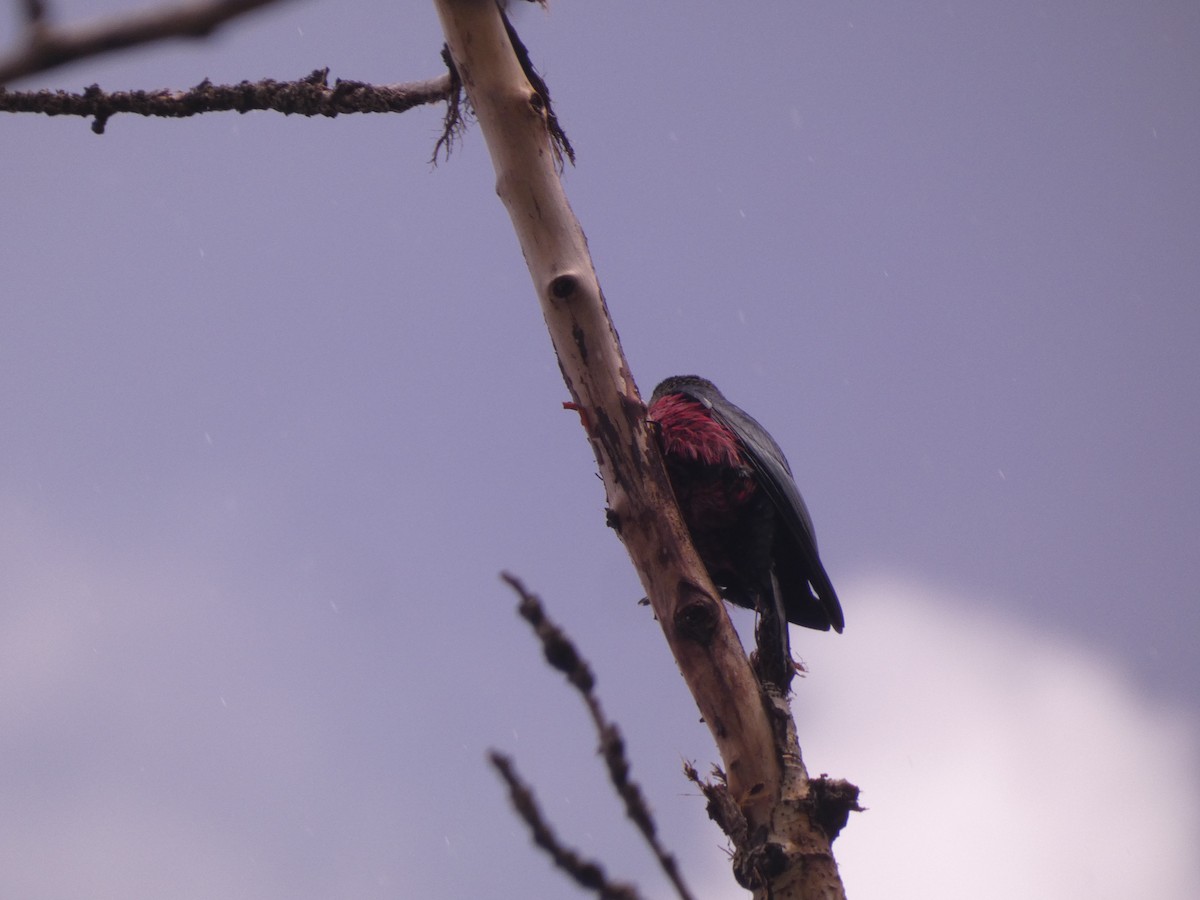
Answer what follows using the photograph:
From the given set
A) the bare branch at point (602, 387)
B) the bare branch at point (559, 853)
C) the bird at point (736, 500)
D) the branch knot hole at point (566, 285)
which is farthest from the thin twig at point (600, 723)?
the bird at point (736, 500)

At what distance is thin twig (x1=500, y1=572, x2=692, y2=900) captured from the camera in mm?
1031

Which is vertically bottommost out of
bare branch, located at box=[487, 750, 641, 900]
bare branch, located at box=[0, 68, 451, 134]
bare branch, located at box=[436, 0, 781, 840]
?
bare branch, located at box=[487, 750, 641, 900]

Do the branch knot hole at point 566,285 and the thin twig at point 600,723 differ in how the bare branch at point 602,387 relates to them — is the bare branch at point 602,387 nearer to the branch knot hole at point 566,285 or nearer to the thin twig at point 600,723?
the branch knot hole at point 566,285

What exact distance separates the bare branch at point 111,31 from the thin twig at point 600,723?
57 cm

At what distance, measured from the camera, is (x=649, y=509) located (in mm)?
2922

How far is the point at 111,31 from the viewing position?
0.86 meters

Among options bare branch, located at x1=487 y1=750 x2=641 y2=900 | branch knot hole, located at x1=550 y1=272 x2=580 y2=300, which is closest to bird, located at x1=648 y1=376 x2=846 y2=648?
branch knot hole, located at x1=550 y1=272 x2=580 y2=300

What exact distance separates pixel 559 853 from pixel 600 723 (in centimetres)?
21

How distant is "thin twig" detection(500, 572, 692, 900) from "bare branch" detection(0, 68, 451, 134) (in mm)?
2867

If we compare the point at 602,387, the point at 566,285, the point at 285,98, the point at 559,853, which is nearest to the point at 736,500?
the point at 602,387

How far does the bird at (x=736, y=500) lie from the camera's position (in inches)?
151

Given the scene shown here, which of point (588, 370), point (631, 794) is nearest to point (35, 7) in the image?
point (631, 794)

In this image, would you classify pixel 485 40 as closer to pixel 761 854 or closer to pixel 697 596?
pixel 697 596

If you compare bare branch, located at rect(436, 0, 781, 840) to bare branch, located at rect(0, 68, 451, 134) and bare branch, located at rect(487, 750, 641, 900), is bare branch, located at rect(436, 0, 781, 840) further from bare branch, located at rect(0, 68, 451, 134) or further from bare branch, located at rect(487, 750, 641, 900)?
bare branch, located at rect(487, 750, 641, 900)
